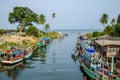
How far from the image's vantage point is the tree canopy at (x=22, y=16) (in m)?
190

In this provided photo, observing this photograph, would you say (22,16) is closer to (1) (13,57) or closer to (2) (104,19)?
(2) (104,19)

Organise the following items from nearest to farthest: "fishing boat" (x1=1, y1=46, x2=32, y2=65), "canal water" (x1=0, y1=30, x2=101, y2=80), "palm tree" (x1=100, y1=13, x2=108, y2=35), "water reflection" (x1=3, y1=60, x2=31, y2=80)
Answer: "canal water" (x1=0, y1=30, x2=101, y2=80) → "water reflection" (x1=3, y1=60, x2=31, y2=80) → "fishing boat" (x1=1, y1=46, x2=32, y2=65) → "palm tree" (x1=100, y1=13, x2=108, y2=35)

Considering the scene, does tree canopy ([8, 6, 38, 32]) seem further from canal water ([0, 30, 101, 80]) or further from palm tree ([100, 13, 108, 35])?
canal water ([0, 30, 101, 80])

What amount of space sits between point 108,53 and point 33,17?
115 meters

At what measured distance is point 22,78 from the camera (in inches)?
2899

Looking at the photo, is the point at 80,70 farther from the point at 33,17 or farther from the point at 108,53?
the point at 33,17

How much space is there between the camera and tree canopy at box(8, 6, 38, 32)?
189500mm

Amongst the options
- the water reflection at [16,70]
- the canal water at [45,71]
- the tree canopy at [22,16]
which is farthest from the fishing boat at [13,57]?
the tree canopy at [22,16]

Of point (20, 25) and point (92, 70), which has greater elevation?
point (20, 25)

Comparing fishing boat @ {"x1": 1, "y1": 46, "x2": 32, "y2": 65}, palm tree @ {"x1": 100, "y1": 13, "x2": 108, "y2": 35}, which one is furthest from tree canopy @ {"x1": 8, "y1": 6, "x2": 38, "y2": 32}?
fishing boat @ {"x1": 1, "y1": 46, "x2": 32, "y2": 65}

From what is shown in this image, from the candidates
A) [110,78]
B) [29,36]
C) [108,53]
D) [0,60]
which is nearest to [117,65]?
[108,53]

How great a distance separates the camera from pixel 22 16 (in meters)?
193

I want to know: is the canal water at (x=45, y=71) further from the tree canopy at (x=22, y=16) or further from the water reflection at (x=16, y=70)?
the tree canopy at (x=22, y=16)

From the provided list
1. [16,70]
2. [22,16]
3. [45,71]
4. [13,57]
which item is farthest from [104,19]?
[16,70]
